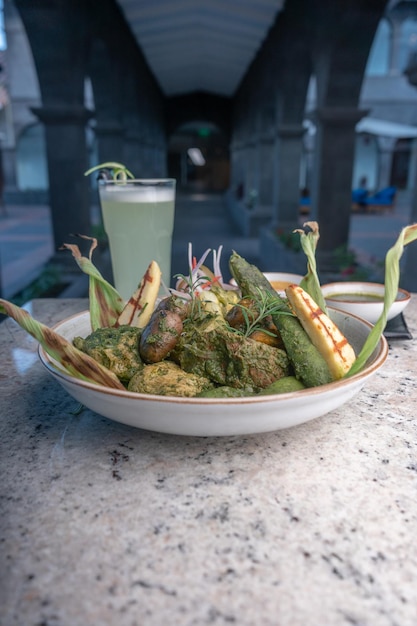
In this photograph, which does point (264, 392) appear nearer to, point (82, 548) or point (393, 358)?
point (82, 548)

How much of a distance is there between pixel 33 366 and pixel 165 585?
721 millimetres

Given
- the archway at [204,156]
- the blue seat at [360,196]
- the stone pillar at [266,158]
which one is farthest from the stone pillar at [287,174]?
the archway at [204,156]

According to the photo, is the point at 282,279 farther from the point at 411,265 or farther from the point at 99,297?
the point at 411,265

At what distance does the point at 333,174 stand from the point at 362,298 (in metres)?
4.86

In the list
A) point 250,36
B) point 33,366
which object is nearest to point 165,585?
point 33,366

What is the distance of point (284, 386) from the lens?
783mm

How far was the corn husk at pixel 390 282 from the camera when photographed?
737mm

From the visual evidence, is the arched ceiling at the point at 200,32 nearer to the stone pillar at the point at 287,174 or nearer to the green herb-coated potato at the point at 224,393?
the stone pillar at the point at 287,174

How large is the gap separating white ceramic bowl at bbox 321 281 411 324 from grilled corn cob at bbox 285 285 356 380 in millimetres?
395

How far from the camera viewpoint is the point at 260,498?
2.23 ft

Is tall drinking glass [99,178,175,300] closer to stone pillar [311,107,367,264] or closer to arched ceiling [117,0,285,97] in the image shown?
stone pillar [311,107,367,264]

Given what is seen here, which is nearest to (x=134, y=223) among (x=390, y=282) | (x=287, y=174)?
(x=390, y=282)

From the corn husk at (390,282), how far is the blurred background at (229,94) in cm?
374

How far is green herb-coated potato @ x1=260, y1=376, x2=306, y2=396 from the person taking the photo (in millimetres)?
777
